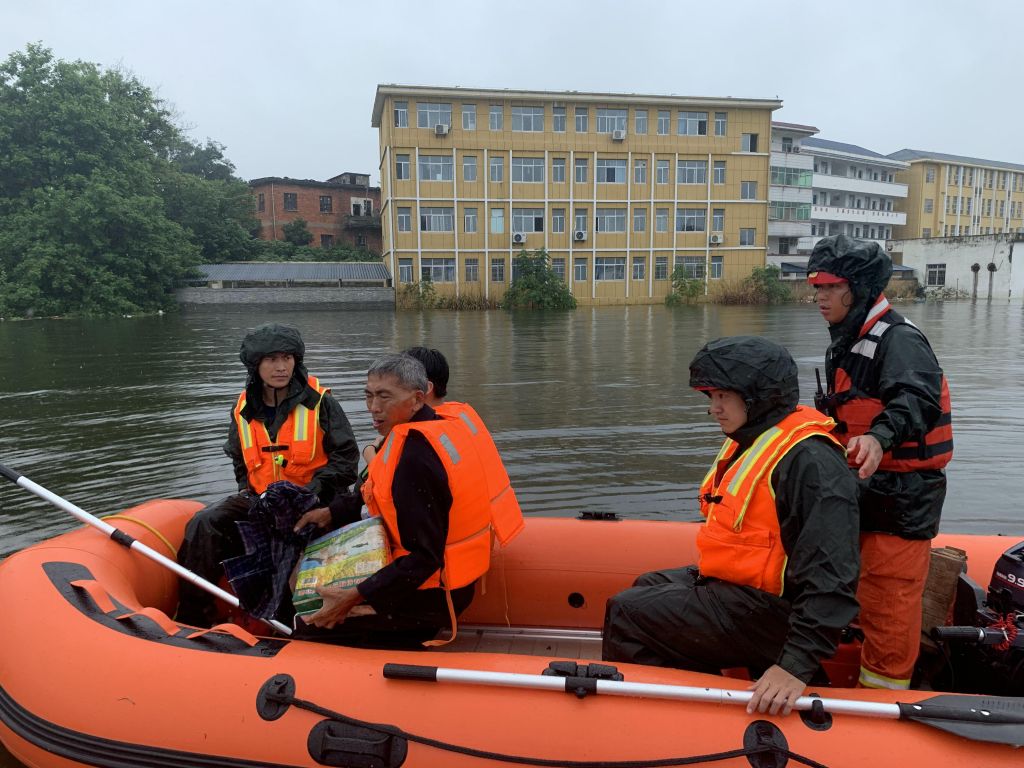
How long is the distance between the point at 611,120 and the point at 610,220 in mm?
4189

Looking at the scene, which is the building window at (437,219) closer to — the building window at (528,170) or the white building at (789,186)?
the building window at (528,170)

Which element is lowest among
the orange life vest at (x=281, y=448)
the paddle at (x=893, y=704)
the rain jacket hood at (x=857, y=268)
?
the paddle at (x=893, y=704)

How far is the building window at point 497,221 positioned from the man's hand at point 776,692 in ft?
95.2

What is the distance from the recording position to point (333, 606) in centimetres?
224

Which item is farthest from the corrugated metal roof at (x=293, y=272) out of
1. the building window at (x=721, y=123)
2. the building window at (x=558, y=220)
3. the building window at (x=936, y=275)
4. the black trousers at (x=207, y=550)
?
the building window at (x=936, y=275)

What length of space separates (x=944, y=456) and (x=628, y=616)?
3.57 ft

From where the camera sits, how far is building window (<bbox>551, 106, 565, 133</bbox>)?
29.6 metres

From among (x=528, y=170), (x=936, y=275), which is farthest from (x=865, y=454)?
(x=936, y=275)

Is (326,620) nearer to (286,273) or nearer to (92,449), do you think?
(92,449)

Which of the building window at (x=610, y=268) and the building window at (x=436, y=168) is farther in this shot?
the building window at (x=610, y=268)

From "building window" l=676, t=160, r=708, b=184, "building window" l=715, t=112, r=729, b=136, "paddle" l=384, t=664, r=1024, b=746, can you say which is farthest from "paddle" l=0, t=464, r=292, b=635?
"building window" l=715, t=112, r=729, b=136

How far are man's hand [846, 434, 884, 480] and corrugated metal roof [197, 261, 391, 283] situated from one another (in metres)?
28.4

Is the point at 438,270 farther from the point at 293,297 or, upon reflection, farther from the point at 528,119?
the point at 528,119

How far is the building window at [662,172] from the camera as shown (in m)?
31.0
